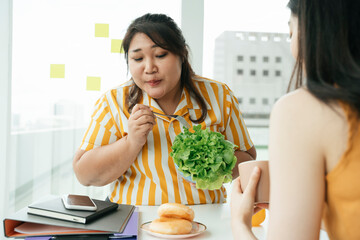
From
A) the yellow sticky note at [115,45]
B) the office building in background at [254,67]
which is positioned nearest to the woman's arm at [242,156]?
the office building in background at [254,67]

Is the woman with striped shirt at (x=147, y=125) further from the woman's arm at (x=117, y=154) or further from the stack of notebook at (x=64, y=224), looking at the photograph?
the stack of notebook at (x=64, y=224)

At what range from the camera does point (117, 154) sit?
1.70 m

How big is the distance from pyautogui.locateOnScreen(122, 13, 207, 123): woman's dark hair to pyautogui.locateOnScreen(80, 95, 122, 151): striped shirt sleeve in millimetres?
111

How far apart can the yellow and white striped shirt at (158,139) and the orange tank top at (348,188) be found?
101 cm

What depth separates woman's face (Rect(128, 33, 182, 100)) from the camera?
1.73 meters

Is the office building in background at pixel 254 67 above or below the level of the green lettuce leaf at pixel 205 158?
above

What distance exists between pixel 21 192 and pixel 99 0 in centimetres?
153

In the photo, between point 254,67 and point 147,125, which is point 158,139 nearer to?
point 147,125

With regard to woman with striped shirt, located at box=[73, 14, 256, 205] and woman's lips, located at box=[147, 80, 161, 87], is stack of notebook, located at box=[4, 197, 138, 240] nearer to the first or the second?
woman with striped shirt, located at box=[73, 14, 256, 205]

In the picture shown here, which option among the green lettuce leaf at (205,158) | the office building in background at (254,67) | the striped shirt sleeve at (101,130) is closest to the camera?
the green lettuce leaf at (205,158)

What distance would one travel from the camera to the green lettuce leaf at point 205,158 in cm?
136

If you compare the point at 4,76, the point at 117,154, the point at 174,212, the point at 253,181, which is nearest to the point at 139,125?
the point at 117,154

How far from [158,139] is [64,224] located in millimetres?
714

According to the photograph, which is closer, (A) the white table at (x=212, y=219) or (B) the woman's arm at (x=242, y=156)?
(A) the white table at (x=212, y=219)
